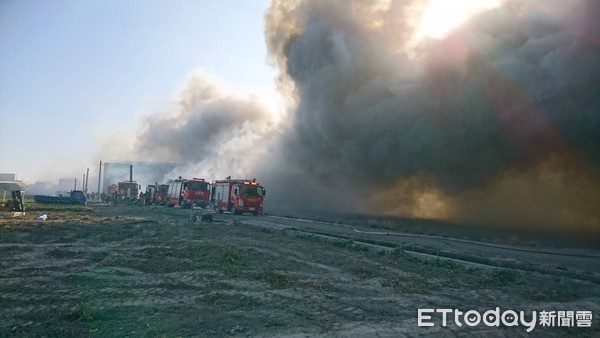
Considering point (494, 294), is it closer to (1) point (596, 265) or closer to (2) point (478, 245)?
(1) point (596, 265)

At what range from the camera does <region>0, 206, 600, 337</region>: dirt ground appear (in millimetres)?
6188

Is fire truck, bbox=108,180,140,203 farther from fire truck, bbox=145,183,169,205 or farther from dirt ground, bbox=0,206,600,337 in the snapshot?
dirt ground, bbox=0,206,600,337

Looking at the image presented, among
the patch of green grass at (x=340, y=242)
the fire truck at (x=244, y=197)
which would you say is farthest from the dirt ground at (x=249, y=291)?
the fire truck at (x=244, y=197)

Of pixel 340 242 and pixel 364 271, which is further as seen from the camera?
pixel 340 242

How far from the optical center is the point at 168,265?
10641 mm

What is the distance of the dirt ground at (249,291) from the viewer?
20.3ft

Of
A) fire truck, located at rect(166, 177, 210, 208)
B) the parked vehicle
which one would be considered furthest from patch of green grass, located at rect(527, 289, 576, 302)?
the parked vehicle

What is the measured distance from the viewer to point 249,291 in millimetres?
8211

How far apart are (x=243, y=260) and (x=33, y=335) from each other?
6.30 meters

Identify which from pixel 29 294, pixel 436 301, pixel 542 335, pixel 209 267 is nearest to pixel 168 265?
pixel 209 267

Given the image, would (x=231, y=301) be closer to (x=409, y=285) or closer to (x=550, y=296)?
(x=409, y=285)

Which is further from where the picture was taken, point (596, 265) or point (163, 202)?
point (163, 202)

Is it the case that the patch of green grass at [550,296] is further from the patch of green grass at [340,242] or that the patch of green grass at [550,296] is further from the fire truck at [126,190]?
the fire truck at [126,190]

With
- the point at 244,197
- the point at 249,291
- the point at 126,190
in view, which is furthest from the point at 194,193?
the point at 249,291
